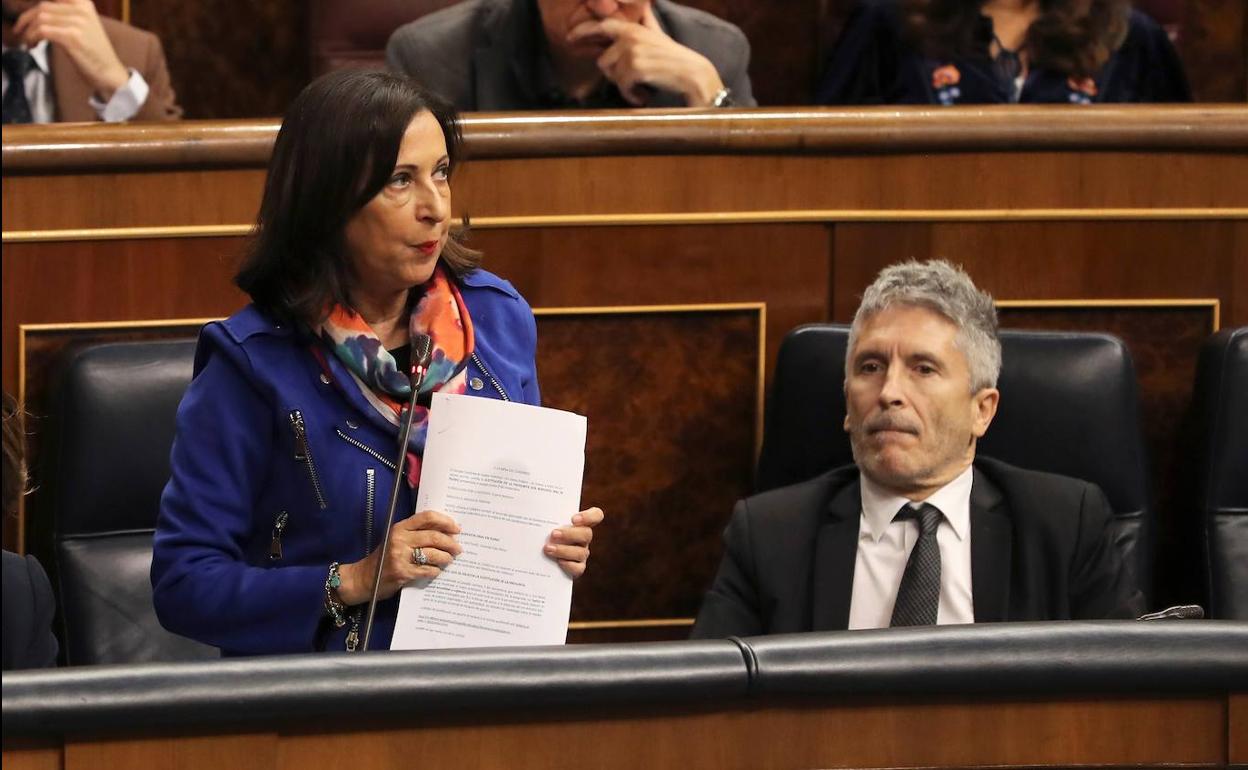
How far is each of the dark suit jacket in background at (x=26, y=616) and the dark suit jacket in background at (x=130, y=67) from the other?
1141mm

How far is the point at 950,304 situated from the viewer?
181cm

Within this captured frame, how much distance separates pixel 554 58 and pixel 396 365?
0.95 metres

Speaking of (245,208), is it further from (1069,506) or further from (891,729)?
(891,729)

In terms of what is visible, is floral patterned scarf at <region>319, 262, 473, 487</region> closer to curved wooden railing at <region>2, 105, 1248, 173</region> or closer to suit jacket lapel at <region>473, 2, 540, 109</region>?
curved wooden railing at <region>2, 105, 1248, 173</region>

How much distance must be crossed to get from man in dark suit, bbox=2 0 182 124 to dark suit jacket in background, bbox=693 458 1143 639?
102cm

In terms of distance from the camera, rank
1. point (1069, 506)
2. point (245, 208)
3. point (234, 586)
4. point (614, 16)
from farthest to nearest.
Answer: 1. point (614, 16)
2. point (245, 208)
3. point (1069, 506)
4. point (234, 586)

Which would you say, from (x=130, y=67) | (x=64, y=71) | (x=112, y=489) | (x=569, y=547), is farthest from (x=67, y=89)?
(x=569, y=547)

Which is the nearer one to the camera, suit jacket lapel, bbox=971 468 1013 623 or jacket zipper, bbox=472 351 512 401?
jacket zipper, bbox=472 351 512 401

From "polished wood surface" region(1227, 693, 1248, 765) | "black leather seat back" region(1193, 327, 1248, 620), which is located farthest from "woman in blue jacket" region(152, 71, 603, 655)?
"black leather seat back" region(1193, 327, 1248, 620)

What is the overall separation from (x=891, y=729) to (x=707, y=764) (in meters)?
0.10

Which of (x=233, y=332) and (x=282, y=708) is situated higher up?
(x=233, y=332)

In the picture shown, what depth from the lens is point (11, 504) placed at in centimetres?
112

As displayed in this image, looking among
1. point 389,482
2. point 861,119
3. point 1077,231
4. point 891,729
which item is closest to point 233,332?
point 389,482

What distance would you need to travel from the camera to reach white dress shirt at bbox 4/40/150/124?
2279 millimetres
